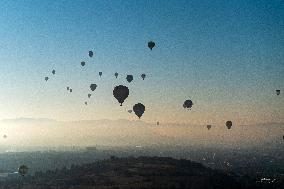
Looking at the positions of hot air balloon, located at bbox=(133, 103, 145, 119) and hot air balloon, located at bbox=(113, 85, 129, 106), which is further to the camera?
hot air balloon, located at bbox=(133, 103, 145, 119)

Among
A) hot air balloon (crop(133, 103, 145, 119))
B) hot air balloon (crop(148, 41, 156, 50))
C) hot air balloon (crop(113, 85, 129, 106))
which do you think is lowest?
hot air balloon (crop(133, 103, 145, 119))

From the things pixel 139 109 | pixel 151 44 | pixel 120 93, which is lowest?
pixel 139 109

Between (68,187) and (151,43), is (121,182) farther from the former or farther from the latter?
(151,43)

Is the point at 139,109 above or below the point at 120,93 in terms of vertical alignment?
below

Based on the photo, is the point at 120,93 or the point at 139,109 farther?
the point at 139,109

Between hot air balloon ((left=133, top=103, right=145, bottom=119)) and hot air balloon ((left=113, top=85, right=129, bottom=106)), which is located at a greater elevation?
hot air balloon ((left=113, top=85, right=129, bottom=106))
